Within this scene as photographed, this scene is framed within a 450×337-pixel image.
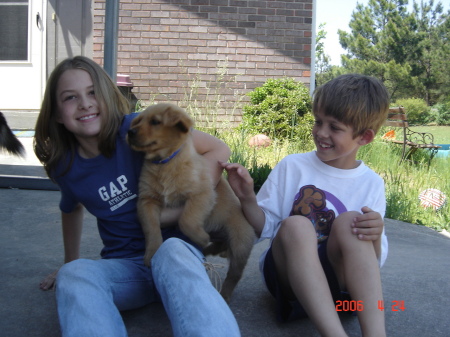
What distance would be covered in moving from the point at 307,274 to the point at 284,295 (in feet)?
1.09

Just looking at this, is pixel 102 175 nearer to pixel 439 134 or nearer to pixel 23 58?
pixel 23 58

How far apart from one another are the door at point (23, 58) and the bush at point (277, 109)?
3.40 meters

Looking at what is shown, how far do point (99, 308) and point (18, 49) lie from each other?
7.16 metres

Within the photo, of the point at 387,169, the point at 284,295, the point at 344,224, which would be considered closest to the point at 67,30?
the point at 387,169

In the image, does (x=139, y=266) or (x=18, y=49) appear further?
(x=18, y=49)

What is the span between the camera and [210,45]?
8953 mm

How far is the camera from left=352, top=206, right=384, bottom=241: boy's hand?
6.49 ft

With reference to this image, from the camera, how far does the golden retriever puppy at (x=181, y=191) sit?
2336mm

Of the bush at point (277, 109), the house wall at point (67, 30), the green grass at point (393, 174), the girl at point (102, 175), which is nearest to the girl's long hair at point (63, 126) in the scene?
the girl at point (102, 175)

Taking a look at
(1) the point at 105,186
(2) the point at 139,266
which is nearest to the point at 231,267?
(2) the point at 139,266

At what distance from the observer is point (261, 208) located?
97.0 inches

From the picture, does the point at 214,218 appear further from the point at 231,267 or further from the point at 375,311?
A: the point at 375,311

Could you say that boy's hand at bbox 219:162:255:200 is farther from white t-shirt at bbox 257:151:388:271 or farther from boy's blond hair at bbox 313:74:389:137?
boy's blond hair at bbox 313:74:389:137

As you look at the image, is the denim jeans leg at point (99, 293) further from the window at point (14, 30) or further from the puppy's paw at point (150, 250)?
the window at point (14, 30)
